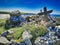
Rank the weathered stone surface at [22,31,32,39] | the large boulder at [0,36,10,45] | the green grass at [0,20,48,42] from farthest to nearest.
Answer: the green grass at [0,20,48,42]
the weathered stone surface at [22,31,32,39]
the large boulder at [0,36,10,45]

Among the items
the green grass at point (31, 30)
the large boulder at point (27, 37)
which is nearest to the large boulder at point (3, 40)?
the green grass at point (31, 30)

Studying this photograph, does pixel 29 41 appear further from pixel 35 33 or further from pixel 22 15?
pixel 22 15

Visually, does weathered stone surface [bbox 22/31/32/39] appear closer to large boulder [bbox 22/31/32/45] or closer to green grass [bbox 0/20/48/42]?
large boulder [bbox 22/31/32/45]

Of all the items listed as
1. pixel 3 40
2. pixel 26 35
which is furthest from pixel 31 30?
pixel 3 40

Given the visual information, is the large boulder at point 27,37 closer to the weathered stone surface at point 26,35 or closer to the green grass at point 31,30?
the weathered stone surface at point 26,35

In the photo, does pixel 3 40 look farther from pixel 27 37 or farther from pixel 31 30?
pixel 31 30

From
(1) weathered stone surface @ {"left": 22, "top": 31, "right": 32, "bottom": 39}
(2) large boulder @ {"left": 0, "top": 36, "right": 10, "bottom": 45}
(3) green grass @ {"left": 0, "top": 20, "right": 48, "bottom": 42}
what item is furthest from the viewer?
(3) green grass @ {"left": 0, "top": 20, "right": 48, "bottom": 42}

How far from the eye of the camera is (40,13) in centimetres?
446

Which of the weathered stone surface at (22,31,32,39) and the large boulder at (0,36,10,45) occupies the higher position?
the weathered stone surface at (22,31,32,39)

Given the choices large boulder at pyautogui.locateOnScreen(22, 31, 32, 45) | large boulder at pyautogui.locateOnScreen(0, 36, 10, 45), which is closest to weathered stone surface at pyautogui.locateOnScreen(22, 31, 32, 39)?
large boulder at pyautogui.locateOnScreen(22, 31, 32, 45)

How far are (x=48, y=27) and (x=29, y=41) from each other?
0.87m

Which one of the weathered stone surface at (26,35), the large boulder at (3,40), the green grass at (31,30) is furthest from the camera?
the green grass at (31,30)

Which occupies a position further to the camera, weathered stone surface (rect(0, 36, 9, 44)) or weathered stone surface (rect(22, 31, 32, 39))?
weathered stone surface (rect(22, 31, 32, 39))

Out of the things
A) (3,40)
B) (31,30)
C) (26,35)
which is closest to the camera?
(3,40)
